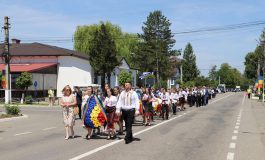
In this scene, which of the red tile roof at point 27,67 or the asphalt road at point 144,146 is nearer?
the asphalt road at point 144,146

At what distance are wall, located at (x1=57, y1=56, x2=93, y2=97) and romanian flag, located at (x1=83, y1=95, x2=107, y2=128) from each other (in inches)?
1534

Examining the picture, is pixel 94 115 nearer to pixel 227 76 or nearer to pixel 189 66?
pixel 189 66

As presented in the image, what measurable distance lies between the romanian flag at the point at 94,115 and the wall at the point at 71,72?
Answer: 39.0 meters

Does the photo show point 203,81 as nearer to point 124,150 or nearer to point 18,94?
point 18,94

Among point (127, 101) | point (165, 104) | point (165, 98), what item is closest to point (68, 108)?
point (127, 101)

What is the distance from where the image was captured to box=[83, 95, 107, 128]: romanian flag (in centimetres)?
1286

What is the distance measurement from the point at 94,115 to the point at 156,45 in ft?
235

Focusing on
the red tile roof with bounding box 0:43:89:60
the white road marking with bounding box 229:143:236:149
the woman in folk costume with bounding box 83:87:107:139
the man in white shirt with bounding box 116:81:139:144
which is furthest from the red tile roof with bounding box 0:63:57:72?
the white road marking with bounding box 229:143:236:149

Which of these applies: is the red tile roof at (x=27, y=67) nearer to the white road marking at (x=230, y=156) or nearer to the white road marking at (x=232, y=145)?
the white road marking at (x=232, y=145)

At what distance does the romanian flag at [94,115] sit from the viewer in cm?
1286

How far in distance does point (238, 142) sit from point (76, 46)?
2316 inches

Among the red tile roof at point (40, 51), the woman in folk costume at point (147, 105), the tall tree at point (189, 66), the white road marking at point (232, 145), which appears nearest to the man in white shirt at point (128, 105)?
the white road marking at point (232, 145)

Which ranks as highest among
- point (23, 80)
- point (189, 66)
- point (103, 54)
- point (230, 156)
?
point (189, 66)

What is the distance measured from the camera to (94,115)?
42.3 feet
